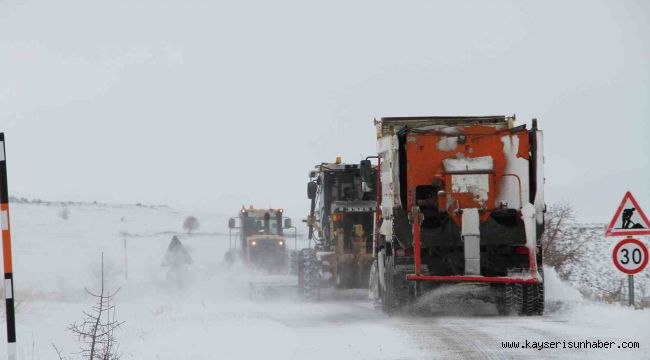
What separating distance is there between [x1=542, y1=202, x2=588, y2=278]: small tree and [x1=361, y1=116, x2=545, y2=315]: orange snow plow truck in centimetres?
838

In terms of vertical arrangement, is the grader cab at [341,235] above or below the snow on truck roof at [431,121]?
below

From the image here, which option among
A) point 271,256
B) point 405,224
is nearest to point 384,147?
point 405,224

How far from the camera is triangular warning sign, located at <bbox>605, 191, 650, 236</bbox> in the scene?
51.0 feet

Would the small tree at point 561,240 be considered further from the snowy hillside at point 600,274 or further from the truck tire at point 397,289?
the truck tire at point 397,289

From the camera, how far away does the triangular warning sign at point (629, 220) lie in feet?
51.0

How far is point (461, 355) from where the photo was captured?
11086 millimetres

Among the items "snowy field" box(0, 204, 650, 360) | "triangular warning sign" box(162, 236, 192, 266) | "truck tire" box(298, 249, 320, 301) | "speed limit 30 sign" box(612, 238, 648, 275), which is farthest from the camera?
"triangular warning sign" box(162, 236, 192, 266)

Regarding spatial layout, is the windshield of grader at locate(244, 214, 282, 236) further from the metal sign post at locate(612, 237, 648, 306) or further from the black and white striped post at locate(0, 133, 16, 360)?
the black and white striped post at locate(0, 133, 16, 360)

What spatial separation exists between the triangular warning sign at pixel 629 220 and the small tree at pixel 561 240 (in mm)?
9029

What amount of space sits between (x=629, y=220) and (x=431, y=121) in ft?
15.1

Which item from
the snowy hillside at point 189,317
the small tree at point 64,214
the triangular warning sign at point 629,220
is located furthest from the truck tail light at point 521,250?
the small tree at point 64,214

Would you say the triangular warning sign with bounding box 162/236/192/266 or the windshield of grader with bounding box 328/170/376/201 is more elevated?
the windshield of grader with bounding box 328/170/376/201

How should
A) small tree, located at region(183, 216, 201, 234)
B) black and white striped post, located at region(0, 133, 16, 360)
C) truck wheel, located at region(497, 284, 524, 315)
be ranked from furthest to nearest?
small tree, located at region(183, 216, 201, 234), truck wheel, located at region(497, 284, 524, 315), black and white striped post, located at region(0, 133, 16, 360)

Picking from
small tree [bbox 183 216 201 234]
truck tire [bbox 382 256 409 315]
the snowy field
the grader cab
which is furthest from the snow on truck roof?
small tree [bbox 183 216 201 234]
